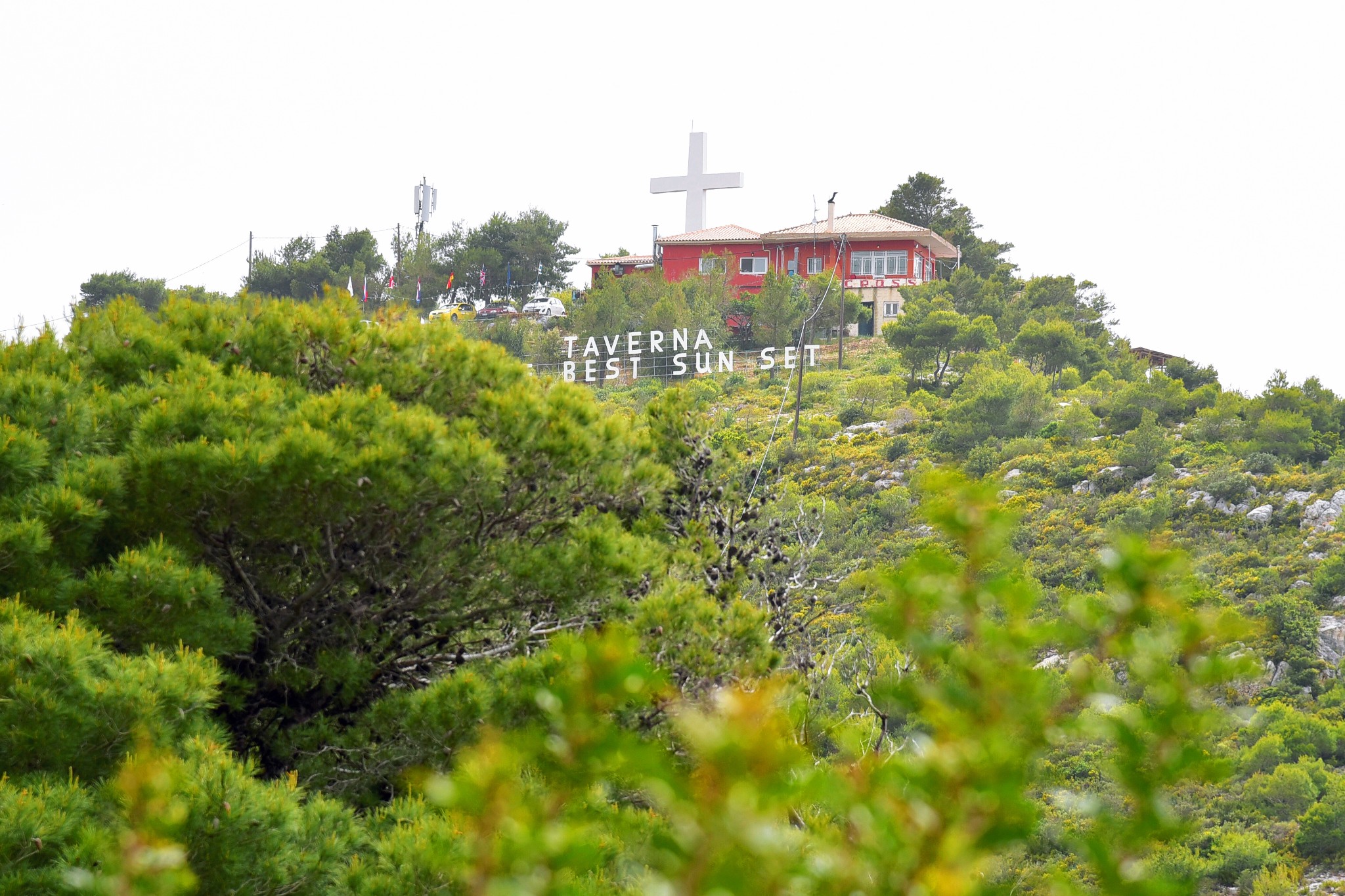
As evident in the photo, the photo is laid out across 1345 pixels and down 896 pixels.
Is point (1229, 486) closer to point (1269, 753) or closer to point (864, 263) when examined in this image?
point (1269, 753)

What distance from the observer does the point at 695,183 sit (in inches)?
1747

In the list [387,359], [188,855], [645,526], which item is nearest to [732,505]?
[645,526]

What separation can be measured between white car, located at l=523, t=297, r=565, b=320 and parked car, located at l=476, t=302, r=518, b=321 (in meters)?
0.54

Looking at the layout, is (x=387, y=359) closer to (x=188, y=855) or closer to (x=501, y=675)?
(x=501, y=675)

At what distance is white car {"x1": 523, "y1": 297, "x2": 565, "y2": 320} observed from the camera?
Answer: 4562 centimetres

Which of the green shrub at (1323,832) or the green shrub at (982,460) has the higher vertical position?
the green shrub at (982,460)

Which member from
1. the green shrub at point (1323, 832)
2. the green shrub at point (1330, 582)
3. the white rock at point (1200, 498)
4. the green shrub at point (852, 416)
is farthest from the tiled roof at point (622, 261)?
the green shrub at point (1323, 832)

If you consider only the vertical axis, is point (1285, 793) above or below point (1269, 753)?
below

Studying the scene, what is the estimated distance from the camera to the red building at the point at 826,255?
140 ft

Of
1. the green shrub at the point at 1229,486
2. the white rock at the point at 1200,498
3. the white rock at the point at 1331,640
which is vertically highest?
the green shrub at the point at 1229,486

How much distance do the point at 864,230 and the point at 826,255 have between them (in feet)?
5.27

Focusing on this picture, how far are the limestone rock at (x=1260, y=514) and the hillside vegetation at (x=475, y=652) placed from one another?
18716 mm

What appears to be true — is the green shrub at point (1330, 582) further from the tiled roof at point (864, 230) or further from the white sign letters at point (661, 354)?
the tiled roof at point (864, 230)

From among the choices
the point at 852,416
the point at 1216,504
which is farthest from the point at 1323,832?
the point at 852,416
